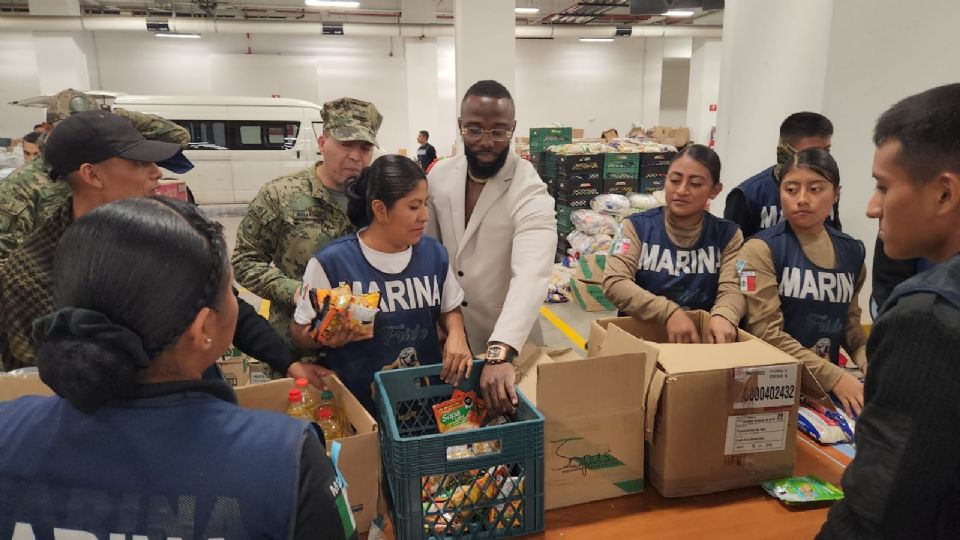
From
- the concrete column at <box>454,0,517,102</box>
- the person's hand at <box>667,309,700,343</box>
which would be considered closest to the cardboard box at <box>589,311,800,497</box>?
the person's hand at <box>667,309,700,343</box>

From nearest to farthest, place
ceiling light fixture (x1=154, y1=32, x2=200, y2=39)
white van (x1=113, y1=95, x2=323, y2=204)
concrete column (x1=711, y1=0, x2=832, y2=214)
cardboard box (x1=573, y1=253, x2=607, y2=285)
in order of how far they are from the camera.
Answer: concrete column (x1=711, y1=0, x2=832, y2=214)
cardboard box (x1=573, y1=253, x2=607, y2=285)
white van (x1=113, y1=95, x2=323, y2=204)
ceiling light fixture (x1=154, y1=32, x2=200, y2=39)

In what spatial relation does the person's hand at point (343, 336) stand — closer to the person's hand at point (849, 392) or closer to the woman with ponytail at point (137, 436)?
the woman with ponytail at point (137, 436)

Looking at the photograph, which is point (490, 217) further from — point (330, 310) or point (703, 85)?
point (703, 85)

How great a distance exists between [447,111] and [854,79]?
12.9 m

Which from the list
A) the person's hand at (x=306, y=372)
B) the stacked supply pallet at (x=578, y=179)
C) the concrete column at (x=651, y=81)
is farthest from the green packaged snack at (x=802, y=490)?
the concrete column at (x=651, y=81)

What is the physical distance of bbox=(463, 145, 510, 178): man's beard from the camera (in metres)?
2.01

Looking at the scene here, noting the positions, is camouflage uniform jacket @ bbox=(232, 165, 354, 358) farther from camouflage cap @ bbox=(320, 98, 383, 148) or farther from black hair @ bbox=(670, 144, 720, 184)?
black hair @ bbox=(670, 144, 720, 184)

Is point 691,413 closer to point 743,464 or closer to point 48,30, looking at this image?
point 743,464

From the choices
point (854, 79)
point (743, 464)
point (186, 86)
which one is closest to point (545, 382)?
point (743, 464)

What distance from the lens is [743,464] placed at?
4.84 feet

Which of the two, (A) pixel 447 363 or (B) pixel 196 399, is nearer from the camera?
(B) pixel 196 399

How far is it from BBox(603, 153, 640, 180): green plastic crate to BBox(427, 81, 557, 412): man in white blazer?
4.70 meters

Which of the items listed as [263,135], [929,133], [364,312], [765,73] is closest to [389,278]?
[364,312]

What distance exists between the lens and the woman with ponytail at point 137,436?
709 millimetres
